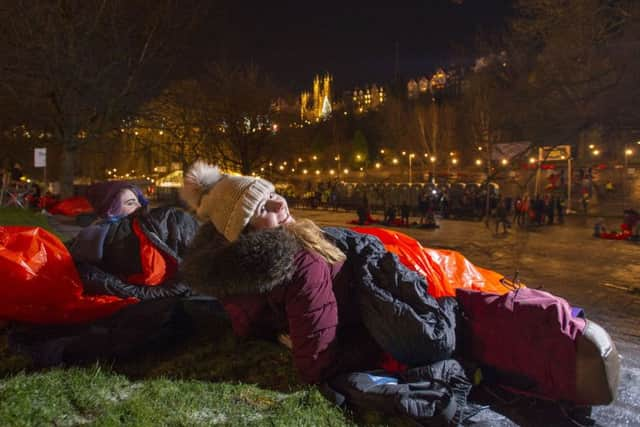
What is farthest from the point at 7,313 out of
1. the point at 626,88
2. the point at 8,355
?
the point at 626,88

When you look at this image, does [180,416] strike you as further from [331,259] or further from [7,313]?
[7,313]

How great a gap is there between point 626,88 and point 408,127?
4580 cm

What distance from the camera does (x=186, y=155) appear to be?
1545 cm

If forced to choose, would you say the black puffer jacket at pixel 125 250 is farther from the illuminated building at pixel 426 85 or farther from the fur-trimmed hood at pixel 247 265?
the illuminated building at pixel 426 85

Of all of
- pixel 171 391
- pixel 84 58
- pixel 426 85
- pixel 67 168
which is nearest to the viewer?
pixel 171 391

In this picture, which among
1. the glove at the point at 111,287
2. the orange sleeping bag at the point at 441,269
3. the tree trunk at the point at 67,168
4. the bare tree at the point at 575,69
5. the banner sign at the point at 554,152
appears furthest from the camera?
the tree trunk at the point at 67,168

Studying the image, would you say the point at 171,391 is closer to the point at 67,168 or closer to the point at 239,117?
the point at 239,117

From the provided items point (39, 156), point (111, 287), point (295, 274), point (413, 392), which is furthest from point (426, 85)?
point (413, 392)

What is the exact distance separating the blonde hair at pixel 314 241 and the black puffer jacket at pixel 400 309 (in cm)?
14

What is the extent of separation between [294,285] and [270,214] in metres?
0.49

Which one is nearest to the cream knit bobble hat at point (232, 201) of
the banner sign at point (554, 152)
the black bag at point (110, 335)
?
the black bag at point (110, 335)

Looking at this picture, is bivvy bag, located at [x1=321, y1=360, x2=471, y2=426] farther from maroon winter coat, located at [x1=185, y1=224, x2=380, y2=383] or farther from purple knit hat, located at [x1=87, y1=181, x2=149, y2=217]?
purple knit hat, located at [x1=87, y1=181, x2=149, y2=217]

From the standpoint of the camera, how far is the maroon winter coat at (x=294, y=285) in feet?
8.74

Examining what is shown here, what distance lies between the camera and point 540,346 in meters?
2.65
